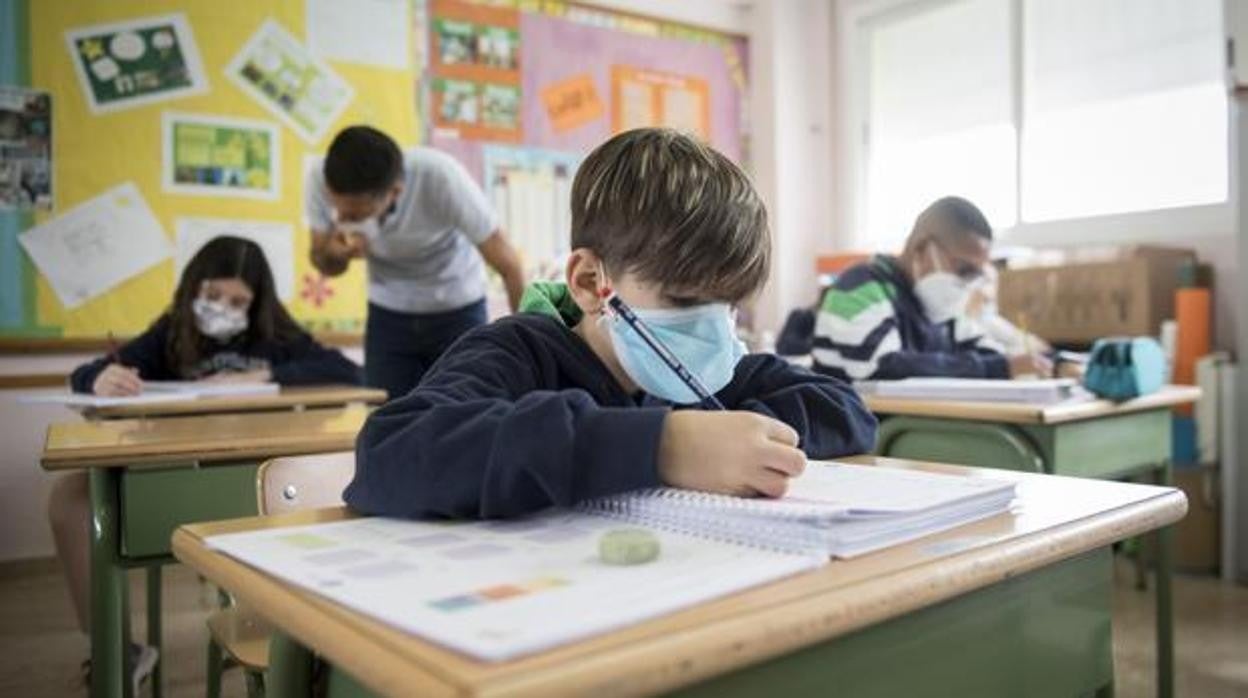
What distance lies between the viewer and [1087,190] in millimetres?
3662

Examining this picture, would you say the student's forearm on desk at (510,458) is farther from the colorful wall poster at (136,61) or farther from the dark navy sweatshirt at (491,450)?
the colorful wall poster at (136,61)

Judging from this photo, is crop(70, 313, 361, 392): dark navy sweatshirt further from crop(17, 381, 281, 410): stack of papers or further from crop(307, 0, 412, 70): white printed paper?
crop(307, 0, 412, 70): white printed paper

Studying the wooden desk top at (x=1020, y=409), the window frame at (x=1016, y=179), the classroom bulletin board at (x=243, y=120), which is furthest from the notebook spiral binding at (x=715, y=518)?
the window frame at (x=1016, y=179)

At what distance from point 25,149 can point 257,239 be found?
2.40ft

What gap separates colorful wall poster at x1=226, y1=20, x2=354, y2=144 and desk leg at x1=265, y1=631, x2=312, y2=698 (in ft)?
9.95

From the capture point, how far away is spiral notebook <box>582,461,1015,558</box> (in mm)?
603

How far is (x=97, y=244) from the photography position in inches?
120

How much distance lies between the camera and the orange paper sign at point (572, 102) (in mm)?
3951

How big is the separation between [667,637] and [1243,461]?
2904 mm

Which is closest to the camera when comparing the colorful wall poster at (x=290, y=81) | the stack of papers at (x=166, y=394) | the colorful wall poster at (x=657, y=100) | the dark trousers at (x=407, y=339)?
the stack of papers at (x=166, y=394)

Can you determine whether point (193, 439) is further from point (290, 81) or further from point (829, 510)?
point (290, 81)

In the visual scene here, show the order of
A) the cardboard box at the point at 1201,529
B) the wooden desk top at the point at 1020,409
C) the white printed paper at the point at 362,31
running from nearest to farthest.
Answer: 1. the wooden desk top at the point at 1020,409
2. the cardboard box at the point at 1201,529
3. the white printed paper at the point at 362,31

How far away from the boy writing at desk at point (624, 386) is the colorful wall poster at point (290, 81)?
105 inches

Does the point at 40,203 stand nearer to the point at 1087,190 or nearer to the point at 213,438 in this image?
the point at 213,438
